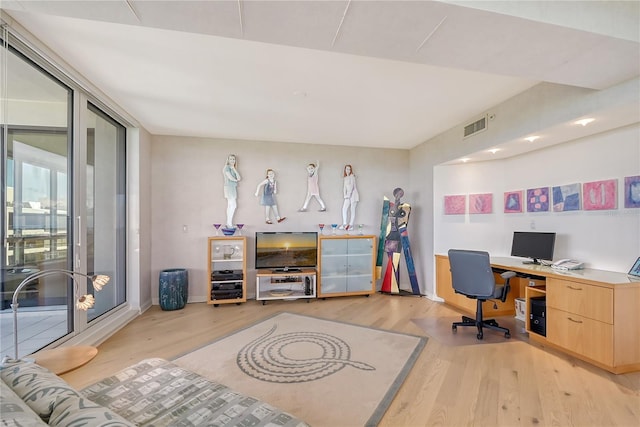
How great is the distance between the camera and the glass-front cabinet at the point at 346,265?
4.74 meters

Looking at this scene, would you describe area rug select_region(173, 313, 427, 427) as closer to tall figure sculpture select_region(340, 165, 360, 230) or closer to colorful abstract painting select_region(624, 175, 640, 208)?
tall figure sculpture select_region(340, 165, 360, 230)

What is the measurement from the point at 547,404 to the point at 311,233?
3.41 meters

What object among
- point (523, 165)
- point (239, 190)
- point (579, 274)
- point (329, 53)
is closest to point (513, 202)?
point (523, 165)

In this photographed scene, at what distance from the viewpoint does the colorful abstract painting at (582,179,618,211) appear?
2.86 m

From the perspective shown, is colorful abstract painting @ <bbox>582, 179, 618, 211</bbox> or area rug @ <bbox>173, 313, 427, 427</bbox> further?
colorful abstract painting @ <bbox>582, 179, 618, 211</bbox>

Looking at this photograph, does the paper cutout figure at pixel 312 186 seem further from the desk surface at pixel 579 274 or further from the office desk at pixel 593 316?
the office desk at pixel 593 316

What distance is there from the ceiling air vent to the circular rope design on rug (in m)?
3.01

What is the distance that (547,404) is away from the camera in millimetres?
1991

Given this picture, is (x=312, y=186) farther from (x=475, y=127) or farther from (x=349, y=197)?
(x=475, y=127)

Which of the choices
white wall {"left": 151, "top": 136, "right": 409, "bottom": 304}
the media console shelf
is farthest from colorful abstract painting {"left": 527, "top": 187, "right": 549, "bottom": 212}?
the media console shelf

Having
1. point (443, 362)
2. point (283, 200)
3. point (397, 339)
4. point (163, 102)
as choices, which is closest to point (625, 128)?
point (443, 362)

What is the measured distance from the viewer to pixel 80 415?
0.87 metres

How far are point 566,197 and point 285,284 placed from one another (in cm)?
395

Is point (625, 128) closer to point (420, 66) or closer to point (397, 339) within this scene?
point (420, 66)
